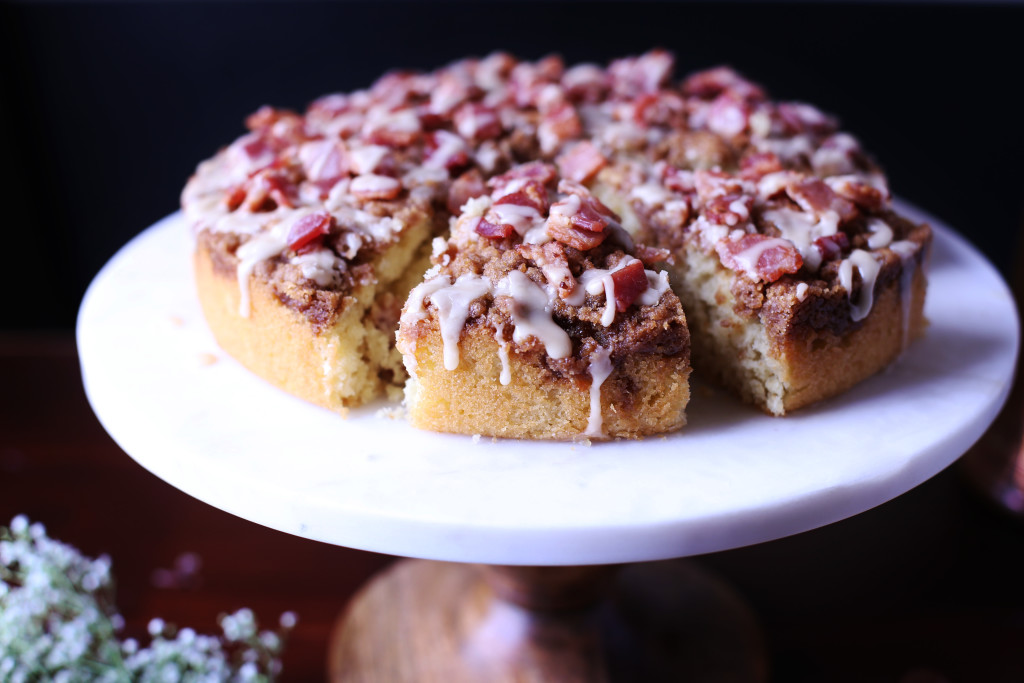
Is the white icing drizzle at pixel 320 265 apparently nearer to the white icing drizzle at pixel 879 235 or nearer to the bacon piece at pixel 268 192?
the bacon piece at pixel 268 192

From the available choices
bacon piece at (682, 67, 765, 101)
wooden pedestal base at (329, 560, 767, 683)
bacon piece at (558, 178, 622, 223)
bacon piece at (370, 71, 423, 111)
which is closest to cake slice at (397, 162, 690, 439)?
bacon piece at (558, 178, 622, 223)

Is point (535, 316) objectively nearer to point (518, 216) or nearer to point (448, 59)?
point (518, 216)

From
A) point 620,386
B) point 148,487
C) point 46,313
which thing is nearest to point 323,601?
point 148,487

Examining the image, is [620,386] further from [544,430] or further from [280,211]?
[280,211]

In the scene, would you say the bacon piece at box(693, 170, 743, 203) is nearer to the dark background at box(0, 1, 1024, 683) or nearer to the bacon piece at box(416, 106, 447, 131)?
the bacon piece at box(416, 106, 447, 131)

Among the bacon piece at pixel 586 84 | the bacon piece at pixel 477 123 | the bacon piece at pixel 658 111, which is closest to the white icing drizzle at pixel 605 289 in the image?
the bacon piece at pixel 477 123

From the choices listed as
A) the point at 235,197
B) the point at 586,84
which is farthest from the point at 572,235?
the point at 586,84

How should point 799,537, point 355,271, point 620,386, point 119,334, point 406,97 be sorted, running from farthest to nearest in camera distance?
point 799,537 < point 406,97 < point 119,334 < point 355,271 < point 620,386
